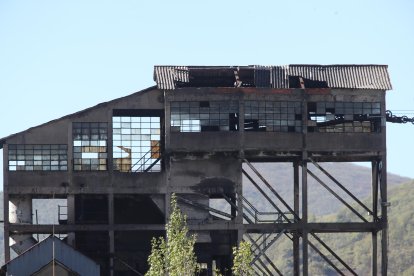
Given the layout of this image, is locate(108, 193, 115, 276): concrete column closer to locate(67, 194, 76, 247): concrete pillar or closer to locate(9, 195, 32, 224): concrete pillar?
locate(67, 194, 76, 247): concrete pillar

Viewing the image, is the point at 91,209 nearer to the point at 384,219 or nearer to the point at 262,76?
the point at 262,76

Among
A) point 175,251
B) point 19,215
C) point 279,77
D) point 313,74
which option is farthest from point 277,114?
point 19,215

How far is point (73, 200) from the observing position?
245 feet

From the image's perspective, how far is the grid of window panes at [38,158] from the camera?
245 ft

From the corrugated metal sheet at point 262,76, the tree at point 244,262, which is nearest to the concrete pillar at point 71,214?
the corrugated metal sheet at point 262,76

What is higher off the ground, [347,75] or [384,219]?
[347,75]

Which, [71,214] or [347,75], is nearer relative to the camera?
[71,214]

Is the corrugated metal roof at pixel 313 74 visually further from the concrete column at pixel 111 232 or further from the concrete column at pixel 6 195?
the concrete column at pixel 6 195

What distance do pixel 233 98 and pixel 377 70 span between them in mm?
9686

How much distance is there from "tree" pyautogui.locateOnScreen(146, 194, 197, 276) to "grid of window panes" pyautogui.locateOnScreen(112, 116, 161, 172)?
13.2 feet

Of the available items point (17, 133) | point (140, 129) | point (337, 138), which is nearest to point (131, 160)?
point (140, 129)

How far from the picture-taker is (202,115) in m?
74.1

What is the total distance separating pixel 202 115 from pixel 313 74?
7.73 metres

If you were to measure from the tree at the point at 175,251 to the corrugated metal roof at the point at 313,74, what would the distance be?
800 cm
